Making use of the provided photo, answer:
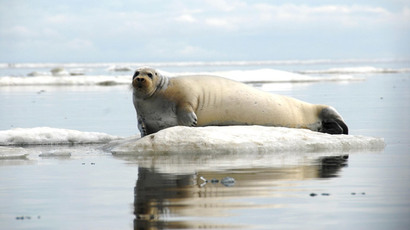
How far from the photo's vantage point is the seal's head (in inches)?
404

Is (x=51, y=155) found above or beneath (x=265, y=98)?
beneath

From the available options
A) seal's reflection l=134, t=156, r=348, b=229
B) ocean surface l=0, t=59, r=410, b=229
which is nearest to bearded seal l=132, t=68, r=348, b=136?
ocean surface l=0, t=59, r=410, b=229

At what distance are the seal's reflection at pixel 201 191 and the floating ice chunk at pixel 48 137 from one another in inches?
132

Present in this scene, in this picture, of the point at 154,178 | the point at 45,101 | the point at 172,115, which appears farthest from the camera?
the point at 45,101

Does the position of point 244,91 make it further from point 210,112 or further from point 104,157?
point 104,157

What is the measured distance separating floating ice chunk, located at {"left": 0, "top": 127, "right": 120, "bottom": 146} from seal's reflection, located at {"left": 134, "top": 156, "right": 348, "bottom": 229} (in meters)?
3.36

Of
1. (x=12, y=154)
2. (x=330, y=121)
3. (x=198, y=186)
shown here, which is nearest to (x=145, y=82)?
(x=12, y=154)

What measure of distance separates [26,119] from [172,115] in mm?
5856

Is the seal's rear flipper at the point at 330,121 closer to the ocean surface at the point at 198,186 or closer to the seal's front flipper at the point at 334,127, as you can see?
the seal's front flipper at the point at 334,127

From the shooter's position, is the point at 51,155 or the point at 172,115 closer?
the point at 51,155

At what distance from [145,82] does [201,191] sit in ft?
13.8

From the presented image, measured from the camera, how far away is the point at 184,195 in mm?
6055

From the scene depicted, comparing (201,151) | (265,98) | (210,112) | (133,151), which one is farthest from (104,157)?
(265,98)

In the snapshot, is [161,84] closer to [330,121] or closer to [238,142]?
[238,142]
